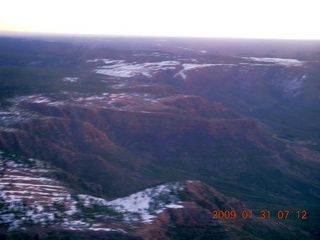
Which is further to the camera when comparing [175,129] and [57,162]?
[175,129]

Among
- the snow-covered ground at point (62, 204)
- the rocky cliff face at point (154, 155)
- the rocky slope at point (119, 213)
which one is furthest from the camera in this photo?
the rocky cliff face at point (154, 155)

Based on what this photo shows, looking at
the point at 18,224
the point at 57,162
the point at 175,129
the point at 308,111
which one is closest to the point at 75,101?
the point at 175,129

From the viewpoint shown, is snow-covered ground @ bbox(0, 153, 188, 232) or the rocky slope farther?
snow-covered ground @ bbox(0, 153, 188, 232)

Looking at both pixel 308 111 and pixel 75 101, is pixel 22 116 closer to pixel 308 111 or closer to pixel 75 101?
pixel 75 101

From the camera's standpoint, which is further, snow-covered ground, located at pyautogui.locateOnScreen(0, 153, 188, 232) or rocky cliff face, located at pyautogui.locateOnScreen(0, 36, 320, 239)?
rocky cliff face, located at pyautogui.locateOnScreen(0, 36, 320, 239)

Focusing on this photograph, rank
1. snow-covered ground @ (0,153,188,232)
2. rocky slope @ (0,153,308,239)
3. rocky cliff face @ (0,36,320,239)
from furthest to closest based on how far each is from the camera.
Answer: rocky cliff face @ (0,36,320,239), snow-covered ground @ (0,153,188,232), rocky slope @ (0,153,308,239)

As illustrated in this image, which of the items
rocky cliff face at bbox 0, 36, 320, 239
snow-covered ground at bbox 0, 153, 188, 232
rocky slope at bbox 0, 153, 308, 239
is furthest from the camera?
rocky cliff face at bbox 0, 36, 320, 239

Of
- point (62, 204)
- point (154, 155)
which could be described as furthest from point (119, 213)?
point (154, 155)

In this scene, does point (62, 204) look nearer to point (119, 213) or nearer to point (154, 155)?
point (119, 213)

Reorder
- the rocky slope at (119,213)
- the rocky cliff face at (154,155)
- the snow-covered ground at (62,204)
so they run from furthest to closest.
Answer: the rocky cliff face at (154,155)
the snow-covered ground at (62,204)
the rocky slope at (119,213)

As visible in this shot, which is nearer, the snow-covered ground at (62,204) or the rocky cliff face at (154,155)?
the snow-covered ground at (62,204)

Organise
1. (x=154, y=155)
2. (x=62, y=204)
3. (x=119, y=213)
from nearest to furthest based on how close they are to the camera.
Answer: (x=119, y=213) → (x=62, y=204) → (x=154, y=155)
